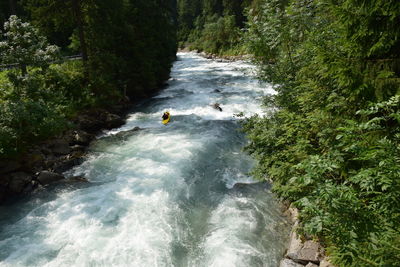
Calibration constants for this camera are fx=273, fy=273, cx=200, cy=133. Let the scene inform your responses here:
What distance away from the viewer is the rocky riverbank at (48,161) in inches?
417

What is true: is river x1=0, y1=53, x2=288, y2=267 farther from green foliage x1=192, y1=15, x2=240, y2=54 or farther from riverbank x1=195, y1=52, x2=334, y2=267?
green foliage x1=192, y1=15, x2=240, y2=54

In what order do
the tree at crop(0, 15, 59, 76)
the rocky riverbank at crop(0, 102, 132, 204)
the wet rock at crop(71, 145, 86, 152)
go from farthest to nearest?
the wet rock at crop(71, 145, 86, 152)
the tree at crop(0, 15, 59, 76)
the rocky riverbank at crop(0, 102, 132, 204)

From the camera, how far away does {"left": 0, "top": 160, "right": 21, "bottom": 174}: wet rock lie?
10.8 meters

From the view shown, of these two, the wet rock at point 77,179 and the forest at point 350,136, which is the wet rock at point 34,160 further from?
the forest at point 350,136

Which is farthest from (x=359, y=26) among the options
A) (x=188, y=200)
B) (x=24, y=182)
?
(x=24, y=182)

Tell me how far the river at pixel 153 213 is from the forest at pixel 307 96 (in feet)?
5.28

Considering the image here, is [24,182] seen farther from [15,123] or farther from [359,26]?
[359,26]

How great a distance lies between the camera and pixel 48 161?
40.3 ft

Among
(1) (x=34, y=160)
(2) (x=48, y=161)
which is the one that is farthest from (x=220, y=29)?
(1) (x=34, y=160)

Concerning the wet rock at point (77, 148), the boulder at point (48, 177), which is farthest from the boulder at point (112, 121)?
the boulder at point (48, 177)

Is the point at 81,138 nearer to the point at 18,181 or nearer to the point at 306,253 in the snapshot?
the point at 18,181

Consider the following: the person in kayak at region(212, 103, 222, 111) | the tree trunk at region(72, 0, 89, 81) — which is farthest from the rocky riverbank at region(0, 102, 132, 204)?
the person in kayak at region(212, 103, 222, 111)

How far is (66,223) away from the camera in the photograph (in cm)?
872

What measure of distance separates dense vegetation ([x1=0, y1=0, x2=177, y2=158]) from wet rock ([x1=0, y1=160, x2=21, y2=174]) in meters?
0.32
